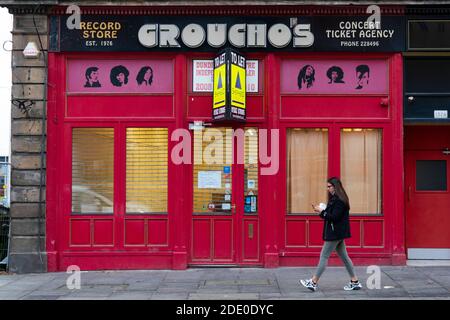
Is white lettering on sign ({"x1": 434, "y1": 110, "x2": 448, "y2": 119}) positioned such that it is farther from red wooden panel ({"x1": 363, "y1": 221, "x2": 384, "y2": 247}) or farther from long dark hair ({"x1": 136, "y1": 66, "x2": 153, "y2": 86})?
long dark hair ({"x1": 136, "y1": 66, "x2": 153, "y2": 86})

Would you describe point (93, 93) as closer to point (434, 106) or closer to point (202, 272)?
point (202, 272)

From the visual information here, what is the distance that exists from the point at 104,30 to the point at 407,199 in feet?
23.8

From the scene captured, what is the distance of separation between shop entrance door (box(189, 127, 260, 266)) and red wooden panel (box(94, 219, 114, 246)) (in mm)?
1628

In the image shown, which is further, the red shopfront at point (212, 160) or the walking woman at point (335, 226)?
the red shopfront at point (212, 160)

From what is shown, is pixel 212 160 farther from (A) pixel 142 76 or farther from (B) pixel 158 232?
(A) pixel 142 76

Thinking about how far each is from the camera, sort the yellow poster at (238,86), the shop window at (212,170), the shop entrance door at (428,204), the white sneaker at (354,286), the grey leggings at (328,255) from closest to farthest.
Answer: the grey leggings at (328,255) → the white sneaker at (354,286) → the yellow poster at (238,86) → the shop window at (212,170) → the shop entrance door at (428,204)

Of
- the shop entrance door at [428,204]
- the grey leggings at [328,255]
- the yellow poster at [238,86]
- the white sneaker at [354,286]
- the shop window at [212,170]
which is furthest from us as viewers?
the shop entrance door at [428,204]

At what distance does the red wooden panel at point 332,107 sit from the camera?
12828mm

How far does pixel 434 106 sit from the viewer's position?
505 inches

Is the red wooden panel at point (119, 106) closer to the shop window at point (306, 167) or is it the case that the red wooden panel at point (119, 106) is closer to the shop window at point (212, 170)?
the shop window at point (212, 170)

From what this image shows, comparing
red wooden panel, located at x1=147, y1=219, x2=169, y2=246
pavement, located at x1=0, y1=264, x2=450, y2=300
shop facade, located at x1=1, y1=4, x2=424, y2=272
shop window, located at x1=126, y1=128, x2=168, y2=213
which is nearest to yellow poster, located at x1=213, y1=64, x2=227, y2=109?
shop facade, located at x1=1, y1=4, x2=424, y2=272

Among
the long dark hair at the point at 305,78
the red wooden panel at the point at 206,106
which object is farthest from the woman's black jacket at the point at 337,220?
the long dark hair at the point at 305,78

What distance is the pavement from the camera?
10.2m

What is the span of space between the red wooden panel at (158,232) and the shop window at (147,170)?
0.24m
